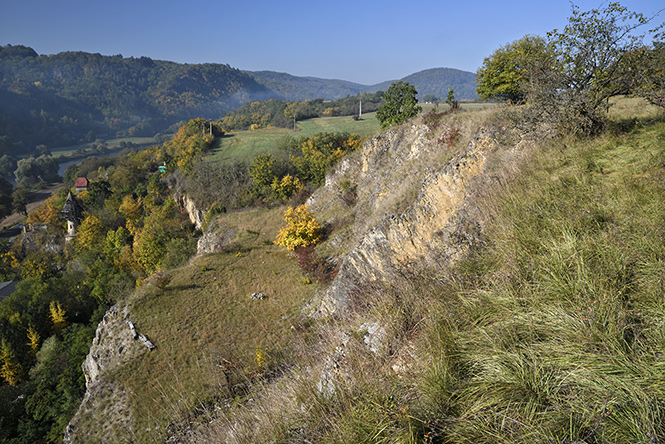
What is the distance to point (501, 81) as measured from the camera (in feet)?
71.3

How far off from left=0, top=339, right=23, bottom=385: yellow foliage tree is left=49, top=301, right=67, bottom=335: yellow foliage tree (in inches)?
195

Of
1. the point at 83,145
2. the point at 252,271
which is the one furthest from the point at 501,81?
the point at 83,145

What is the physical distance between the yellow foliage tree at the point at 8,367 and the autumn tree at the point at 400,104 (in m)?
42.7

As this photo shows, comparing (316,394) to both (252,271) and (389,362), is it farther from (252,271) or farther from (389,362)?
(252,271)

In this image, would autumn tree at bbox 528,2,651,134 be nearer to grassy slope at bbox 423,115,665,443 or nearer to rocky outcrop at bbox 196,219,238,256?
grassy slope at bbox 423,115,665,443

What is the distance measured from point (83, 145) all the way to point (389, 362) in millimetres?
240509

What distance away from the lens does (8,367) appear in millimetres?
27891

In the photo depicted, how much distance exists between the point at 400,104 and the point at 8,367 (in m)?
45.4

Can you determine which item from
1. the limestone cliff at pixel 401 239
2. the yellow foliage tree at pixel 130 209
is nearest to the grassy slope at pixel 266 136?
the yellow foliage tree at pixel 130 209

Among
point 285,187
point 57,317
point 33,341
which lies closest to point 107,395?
point 33,341

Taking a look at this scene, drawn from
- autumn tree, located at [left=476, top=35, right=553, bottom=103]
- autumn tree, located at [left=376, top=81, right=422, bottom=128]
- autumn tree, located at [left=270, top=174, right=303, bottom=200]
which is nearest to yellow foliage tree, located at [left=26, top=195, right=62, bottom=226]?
autumn tree, located at [left=270, top=174, right=303, bottom=200]

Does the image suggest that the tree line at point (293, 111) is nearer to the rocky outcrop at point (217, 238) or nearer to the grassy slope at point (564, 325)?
the rocky outcrop at point (217, 238)

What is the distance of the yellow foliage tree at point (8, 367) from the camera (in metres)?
27.8

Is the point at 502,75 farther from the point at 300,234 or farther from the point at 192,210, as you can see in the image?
the point at 192,210
